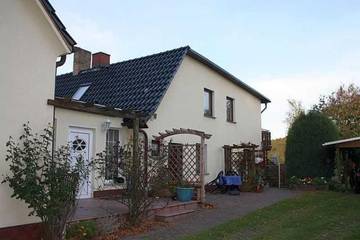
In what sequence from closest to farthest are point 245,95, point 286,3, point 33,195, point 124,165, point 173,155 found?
1. point 33,195
2. point 124,165
3. point 286,3
4. point 173,155
5. point 245,95

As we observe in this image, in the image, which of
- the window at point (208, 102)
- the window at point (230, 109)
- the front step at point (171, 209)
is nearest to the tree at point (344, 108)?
the window at point (230, 109)

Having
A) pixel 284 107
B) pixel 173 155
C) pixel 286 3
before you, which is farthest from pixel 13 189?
pixel 284 107

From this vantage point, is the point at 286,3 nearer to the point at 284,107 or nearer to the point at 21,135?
the point at 21,135

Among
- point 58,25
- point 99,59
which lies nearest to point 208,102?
point 99,59

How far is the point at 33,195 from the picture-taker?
7.50 meters

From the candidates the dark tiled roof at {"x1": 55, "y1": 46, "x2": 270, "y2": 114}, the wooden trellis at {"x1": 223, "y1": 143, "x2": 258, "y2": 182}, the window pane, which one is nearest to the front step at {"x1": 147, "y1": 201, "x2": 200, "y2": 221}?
the dark tiled roof at {"x1": 55, "y1": 46, "x2": 270, "y2": 114}

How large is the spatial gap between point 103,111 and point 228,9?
17.2 feet

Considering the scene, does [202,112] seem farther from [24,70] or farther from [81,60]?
[24,70]

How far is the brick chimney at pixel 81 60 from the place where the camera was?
68.8 feet

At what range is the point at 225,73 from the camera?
1989 centimetres

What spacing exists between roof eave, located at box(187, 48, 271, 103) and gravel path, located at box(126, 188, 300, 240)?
595 centimetres

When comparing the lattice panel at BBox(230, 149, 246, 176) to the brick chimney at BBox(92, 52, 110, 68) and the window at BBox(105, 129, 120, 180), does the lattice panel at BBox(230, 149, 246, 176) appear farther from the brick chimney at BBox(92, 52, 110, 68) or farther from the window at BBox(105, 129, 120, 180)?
the brick chimney at BBox(92, 52, 110, 68)

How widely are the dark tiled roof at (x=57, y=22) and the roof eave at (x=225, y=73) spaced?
8.77 meters

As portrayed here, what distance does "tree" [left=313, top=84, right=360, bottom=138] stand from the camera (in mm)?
32062
